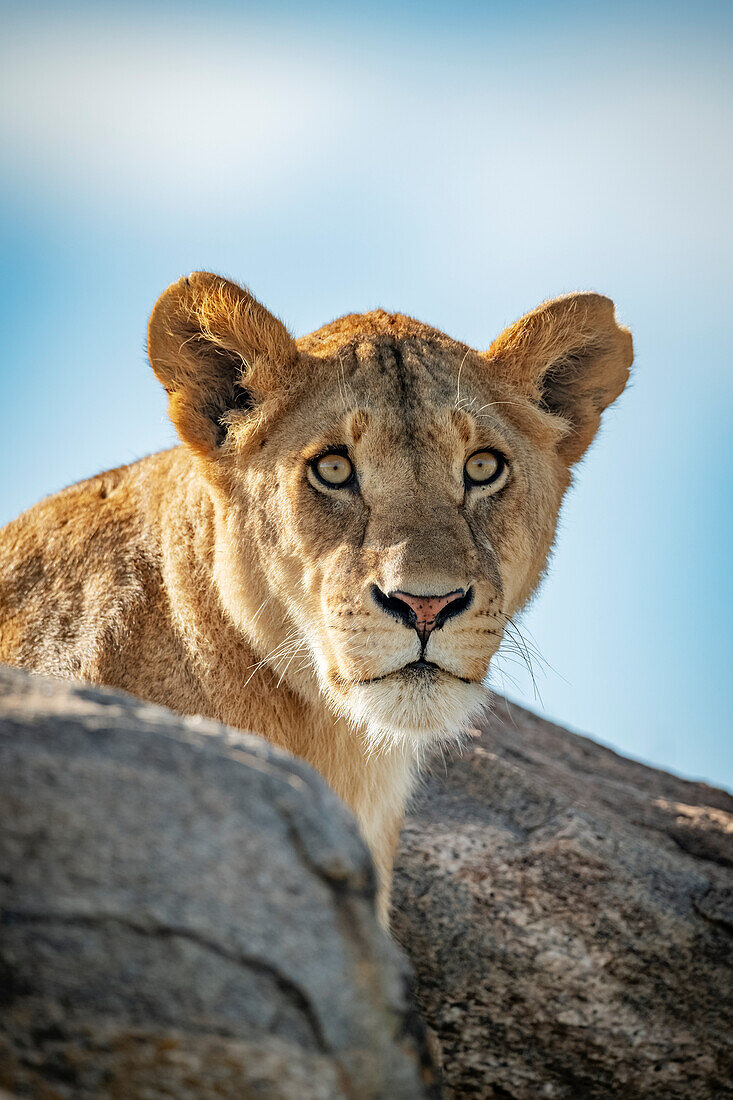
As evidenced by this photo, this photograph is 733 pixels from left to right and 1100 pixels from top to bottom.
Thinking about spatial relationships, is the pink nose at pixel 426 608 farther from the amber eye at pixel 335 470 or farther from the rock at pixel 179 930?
the rock at pixel 179 930

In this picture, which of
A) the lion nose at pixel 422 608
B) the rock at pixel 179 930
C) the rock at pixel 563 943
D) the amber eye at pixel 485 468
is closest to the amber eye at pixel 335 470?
the amber eye at pixel 485 468

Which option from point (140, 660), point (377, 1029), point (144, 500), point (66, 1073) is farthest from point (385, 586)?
point (66, 1073)

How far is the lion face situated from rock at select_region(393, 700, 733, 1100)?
1.13 m

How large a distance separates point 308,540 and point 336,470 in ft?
0.94

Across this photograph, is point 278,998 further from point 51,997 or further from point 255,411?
point 255,411

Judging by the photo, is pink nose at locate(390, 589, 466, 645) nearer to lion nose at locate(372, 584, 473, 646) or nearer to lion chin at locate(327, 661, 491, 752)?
lion nose at locate(372, 584, 473, 646)

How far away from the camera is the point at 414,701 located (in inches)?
136

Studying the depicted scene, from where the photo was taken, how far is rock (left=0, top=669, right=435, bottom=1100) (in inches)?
63.9

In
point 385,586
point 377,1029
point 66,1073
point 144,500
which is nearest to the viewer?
point 66,1073

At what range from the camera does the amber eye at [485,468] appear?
3.98 metres

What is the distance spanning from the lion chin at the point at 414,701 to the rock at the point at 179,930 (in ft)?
5.04

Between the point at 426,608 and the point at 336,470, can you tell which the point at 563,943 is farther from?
the point at 336,470

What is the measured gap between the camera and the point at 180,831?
176 cm

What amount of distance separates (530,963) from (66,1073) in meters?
3.25
